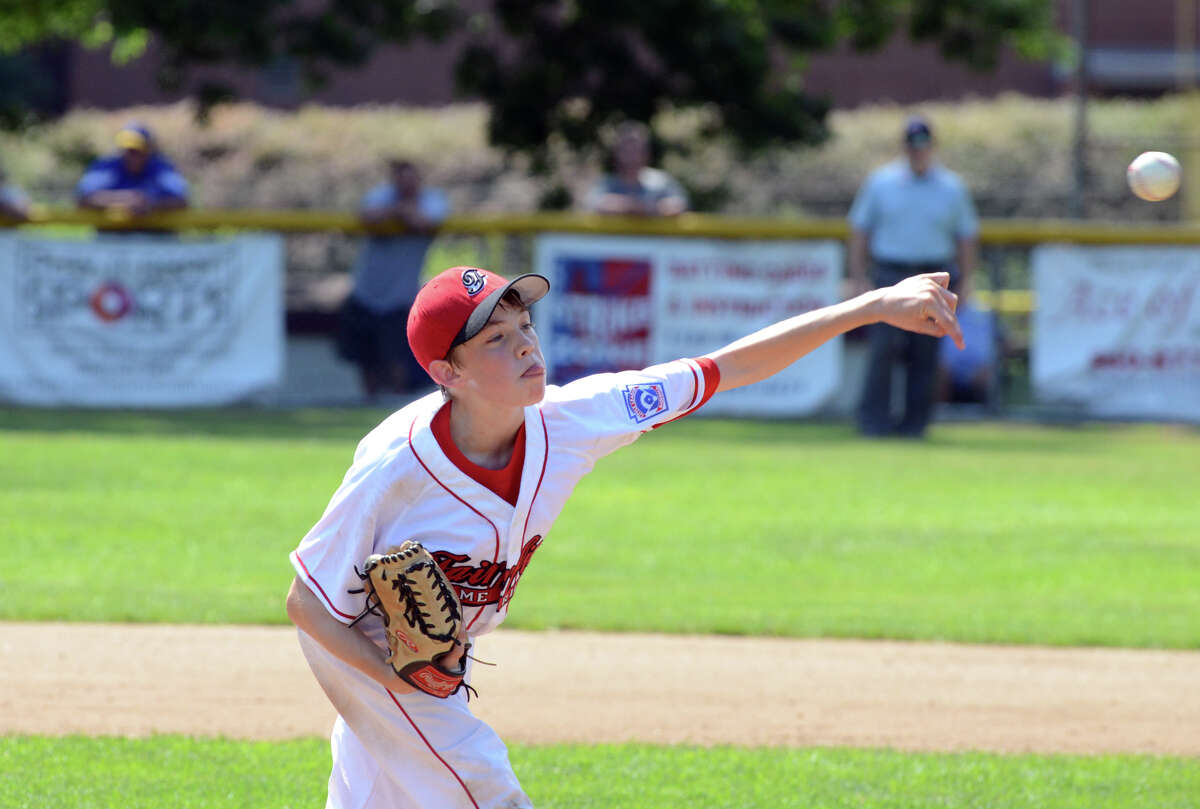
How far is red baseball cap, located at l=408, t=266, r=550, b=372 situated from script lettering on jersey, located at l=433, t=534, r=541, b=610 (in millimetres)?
455

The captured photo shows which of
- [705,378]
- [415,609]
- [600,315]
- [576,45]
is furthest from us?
[576,45]

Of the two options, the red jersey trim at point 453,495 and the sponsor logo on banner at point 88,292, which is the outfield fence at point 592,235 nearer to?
the sponsor logo on banner at point 88,292

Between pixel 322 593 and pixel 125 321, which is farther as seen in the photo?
pixel 125 321

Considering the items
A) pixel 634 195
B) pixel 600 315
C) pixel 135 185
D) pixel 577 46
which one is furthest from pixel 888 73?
pixel 135 185

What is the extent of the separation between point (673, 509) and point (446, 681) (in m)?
6.09

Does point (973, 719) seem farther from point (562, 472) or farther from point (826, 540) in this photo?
point (826, 540)

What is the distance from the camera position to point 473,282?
366 centimetres

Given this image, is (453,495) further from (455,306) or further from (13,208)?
(13,208)

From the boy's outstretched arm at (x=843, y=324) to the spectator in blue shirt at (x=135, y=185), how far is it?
10.3m

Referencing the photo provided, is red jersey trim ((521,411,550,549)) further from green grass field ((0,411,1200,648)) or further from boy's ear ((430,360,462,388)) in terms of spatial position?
green grass field ((0,411,1200,648))

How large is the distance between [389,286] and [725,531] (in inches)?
220

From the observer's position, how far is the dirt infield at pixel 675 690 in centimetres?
543

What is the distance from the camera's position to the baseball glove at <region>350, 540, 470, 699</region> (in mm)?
3395

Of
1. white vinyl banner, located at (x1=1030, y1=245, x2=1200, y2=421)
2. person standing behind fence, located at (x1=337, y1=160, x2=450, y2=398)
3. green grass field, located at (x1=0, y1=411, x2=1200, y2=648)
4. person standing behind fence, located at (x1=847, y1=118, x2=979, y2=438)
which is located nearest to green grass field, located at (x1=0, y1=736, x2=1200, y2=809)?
green grass field, located at (x1=0, y1=411, x2=1200, y2=648)
